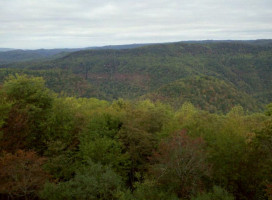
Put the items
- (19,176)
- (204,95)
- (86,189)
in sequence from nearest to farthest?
(86,189), (19,176), (204,95)


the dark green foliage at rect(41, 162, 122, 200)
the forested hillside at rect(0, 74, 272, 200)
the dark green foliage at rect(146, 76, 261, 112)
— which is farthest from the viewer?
the dark green foliage at rect(146, 76, 261, 112)

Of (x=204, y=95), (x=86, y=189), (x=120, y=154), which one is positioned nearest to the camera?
(x=86, y=189)

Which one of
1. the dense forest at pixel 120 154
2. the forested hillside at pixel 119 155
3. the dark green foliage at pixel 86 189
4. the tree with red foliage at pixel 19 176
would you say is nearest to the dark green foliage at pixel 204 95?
the dense forest at pixel 120 154

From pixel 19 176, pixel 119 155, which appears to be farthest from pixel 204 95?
pixel 19 176

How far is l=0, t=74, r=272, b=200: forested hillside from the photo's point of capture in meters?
12.7

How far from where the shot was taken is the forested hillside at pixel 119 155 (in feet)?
41.7

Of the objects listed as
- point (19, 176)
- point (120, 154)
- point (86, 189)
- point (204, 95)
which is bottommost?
point (204, 95)

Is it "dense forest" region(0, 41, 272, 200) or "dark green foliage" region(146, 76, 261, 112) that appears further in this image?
"dark green foliage" region(146, 76, 261, 112)

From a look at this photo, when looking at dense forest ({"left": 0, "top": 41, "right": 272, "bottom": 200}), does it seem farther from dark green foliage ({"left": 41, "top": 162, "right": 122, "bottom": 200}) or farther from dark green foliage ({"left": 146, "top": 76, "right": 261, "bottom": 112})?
dark green foliage ({"left": 146, "top": 76, "right": 261, "bottom": 112})

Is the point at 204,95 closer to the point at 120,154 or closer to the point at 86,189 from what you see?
the point at 120,154

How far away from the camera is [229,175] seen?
16.8 metres

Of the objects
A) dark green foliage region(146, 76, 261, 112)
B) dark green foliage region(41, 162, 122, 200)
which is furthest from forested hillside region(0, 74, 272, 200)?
dark green foliage region(146, 76, 261, 112)

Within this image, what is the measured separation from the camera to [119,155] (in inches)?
747

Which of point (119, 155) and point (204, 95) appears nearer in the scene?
point (119, 155)
